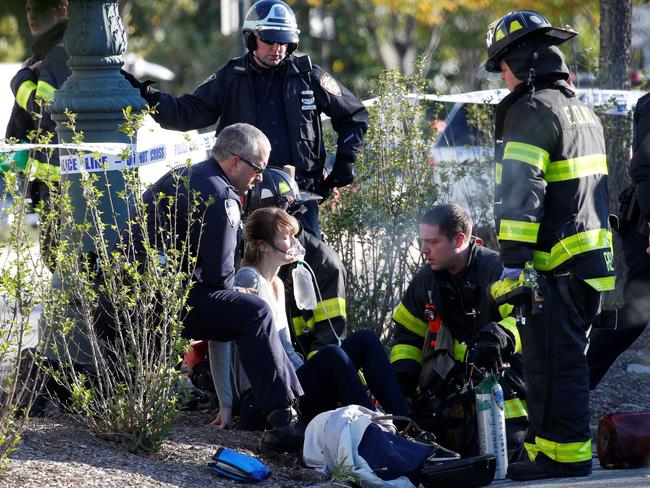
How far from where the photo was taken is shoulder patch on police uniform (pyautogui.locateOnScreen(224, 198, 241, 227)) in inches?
189

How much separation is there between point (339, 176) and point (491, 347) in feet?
5.94

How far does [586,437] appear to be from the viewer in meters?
4.66

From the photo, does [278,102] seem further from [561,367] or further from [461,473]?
[461,473]

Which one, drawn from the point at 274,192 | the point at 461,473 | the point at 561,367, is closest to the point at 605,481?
the point at 561,367

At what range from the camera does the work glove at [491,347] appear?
4.70 metres

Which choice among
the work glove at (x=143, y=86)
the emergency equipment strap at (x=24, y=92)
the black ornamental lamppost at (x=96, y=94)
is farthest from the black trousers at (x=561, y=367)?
the emergency equipment strap at (x=24, y=92)

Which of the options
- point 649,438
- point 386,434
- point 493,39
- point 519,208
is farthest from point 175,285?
point 649,438

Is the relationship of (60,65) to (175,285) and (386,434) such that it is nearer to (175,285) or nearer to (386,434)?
(175,285)

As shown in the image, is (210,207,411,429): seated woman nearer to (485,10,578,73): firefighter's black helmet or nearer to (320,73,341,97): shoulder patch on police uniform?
(320,73,341,97): shoulder patch on police uniform

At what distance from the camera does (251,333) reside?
471 cm

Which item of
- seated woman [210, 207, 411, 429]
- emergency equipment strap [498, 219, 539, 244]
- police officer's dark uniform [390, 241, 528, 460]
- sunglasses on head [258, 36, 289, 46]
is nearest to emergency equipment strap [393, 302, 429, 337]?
police officer's dark uniform [390, 241, 528, 460]

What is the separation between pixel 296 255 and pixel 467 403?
1040mm

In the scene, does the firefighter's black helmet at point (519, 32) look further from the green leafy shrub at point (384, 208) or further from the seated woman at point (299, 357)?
the green leafy shrub at point (384, 208)

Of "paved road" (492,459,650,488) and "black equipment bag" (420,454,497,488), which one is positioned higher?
"black equipment bag" (420,454,497,488)
